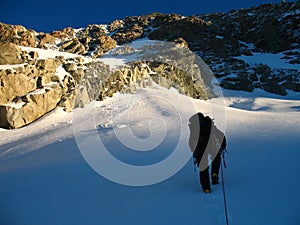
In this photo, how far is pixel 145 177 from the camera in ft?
20.7

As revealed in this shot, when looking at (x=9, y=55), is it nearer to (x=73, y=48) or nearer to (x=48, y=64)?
(x=48, y=64)

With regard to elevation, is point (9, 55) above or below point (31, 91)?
above

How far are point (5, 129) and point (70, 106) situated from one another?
4.41m

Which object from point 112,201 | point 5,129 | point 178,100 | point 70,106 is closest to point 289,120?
point 178,100

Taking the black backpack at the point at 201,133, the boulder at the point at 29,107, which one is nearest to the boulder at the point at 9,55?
the boulder at the point at 29,107

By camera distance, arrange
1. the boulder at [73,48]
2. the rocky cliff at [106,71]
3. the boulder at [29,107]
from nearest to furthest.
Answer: the boulder at [29,107]
the rocky cliff at [106,71]
the boulder at [73,48]

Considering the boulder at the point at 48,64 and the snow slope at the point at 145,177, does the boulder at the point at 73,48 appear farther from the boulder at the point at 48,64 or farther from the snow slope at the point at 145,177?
the snow slope at the point at 145,177

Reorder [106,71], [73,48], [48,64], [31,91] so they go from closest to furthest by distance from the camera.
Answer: [31,91], [48,64], [106,71], [73,48]

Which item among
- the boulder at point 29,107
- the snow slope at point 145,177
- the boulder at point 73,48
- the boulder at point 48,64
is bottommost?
the snow slope at point 145,177

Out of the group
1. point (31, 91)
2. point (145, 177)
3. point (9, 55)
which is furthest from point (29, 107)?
point (145, 177)

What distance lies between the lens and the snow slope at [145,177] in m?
4.14

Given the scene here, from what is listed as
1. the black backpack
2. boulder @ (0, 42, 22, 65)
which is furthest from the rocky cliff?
the black backpack

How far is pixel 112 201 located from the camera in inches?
192

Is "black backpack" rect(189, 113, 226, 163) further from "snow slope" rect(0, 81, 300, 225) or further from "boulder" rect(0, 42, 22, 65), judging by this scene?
"boulder" rect(0, 42, 22, 65)
